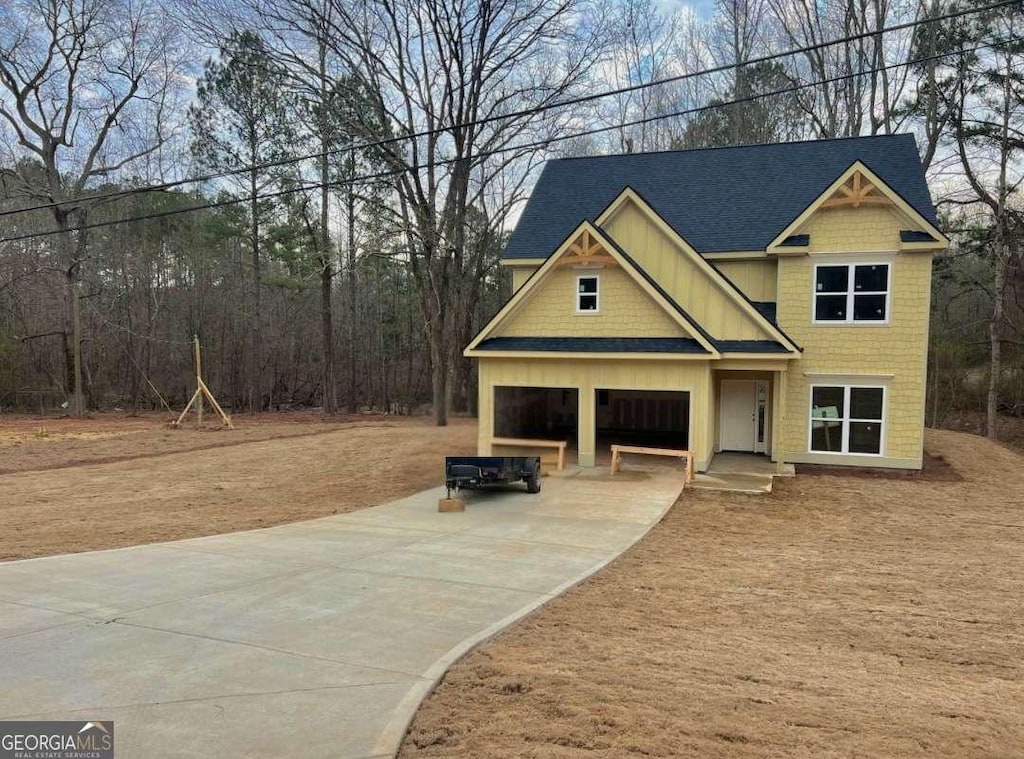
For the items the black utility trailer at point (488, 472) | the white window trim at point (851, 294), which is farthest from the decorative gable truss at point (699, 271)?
the black utility trailer at point (488, 472)

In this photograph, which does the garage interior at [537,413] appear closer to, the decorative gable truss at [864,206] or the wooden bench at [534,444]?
the wooden bench at [534,444]

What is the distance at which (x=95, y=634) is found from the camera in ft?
18.7

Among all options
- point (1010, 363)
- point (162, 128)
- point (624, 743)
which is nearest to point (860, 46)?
point (1010, 363)

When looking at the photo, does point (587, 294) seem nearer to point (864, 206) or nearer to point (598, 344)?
point (598, 344)

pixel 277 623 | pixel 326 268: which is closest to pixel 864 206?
pixel 277 623

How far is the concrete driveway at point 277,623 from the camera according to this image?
4.18 meters

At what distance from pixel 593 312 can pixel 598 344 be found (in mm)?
878

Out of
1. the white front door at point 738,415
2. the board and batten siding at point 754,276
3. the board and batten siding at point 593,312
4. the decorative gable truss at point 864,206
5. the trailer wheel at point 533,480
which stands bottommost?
the trailer wheel at point 533,480

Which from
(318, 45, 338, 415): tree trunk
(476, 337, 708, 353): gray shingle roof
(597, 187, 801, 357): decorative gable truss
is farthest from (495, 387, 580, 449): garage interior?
(318, 45, 338, 415): tree trunk

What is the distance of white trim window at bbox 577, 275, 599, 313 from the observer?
16031 millimetres

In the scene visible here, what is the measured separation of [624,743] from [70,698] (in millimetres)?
3713

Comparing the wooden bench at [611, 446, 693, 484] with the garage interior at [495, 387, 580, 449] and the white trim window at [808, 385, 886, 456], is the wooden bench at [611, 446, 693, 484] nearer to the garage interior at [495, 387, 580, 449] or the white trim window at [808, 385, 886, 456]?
the garage interior at [495, 387, 580, 449]

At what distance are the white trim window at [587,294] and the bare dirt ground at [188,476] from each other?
5.30m

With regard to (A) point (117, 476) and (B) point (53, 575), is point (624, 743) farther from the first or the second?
(A) point (117, 476)
